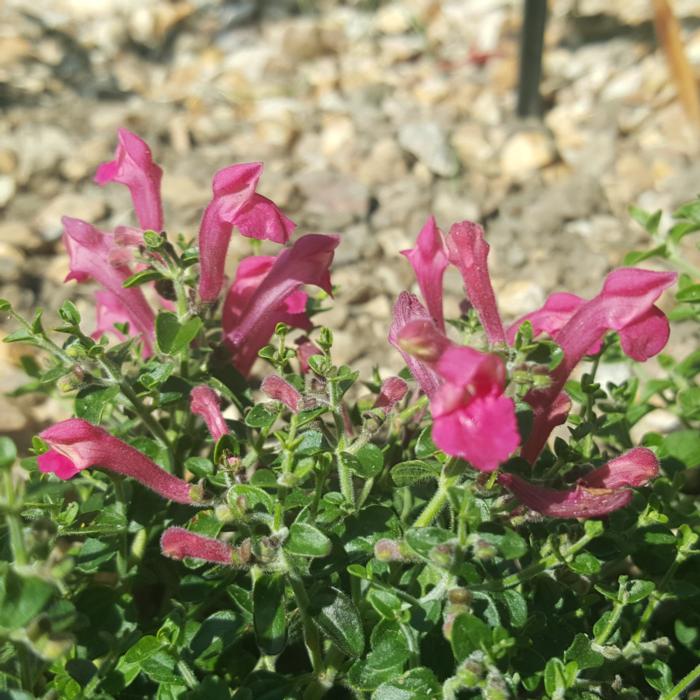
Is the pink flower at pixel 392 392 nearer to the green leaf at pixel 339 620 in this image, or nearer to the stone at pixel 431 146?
the green leaf at pixel 339 620

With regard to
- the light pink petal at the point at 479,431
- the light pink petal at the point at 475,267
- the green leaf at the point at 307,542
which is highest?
the light pink petal at the point at 475,267

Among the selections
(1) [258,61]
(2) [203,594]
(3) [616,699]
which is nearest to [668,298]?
(3) [616,699]

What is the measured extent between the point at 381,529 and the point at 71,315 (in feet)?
2.66

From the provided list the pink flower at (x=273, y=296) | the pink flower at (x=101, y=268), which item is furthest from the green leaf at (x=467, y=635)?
the pink flower at (x=101, y=268)

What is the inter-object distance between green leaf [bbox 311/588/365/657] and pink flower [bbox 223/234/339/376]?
0.70 metres

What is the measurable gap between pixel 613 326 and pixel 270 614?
0.92m

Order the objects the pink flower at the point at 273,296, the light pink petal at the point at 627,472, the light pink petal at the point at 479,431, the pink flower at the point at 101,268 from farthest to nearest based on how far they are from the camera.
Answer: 1. the pink flower at the point at 101,268
2. the pink flower at the point at 273,296
3. the light pink petal at the point at 627,472
4. the light pink petal at the point at 479,431

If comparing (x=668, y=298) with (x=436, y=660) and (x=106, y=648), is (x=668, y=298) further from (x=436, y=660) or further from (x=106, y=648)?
(x=106, y=648)

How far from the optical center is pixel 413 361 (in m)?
1.88

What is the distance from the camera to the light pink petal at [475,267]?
6.14 feet

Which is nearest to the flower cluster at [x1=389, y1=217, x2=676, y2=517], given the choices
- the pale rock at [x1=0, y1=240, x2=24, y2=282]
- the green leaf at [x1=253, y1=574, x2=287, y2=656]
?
the green leaf at [x1=253, y1=574, x2=287, y2=656]

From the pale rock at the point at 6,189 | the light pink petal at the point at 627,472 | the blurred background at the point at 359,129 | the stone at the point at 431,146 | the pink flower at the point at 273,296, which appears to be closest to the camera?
the light pink petal at the point at 627,472

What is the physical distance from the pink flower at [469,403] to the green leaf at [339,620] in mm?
488

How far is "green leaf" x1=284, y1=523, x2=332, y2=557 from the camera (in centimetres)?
164
